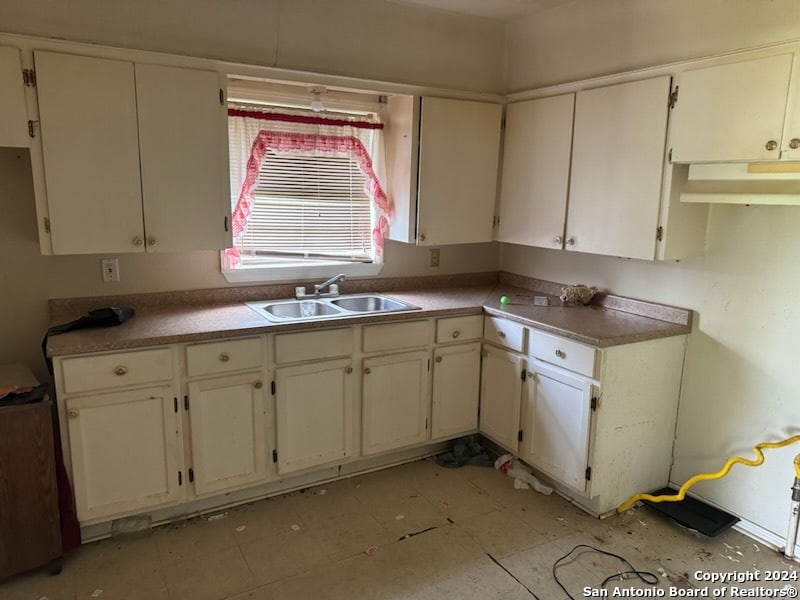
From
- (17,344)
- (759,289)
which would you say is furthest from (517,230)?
Result: (17,344)

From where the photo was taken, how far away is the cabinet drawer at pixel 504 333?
291 cm

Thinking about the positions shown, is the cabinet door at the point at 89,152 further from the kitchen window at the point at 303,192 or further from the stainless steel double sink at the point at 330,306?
the stainless steel double sink at the point at 330,306

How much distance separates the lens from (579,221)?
2918 millimetres

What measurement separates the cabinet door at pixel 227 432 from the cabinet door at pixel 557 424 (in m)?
1.36

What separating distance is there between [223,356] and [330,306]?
0.73 m

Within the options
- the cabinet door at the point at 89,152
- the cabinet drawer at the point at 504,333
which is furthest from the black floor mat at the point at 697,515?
the cabinet door at the point at 89,152

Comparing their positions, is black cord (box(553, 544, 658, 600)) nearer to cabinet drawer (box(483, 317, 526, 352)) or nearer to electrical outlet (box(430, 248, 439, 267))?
cabinet drawer (box(483, 317, 526, 352))

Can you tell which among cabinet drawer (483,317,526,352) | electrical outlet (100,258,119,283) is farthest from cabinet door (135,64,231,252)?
cabinet drawer (483,317,526,352)

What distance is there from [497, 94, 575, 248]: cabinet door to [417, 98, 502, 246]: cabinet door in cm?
10

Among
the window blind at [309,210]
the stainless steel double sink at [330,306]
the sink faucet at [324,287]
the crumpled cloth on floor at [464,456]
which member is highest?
the window blind at [309,210]

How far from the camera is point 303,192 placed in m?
3.22

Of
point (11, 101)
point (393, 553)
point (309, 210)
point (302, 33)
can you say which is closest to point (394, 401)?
point (393, 553)

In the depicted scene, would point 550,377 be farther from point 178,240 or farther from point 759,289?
point 178,240

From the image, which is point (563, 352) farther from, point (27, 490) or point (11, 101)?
point (11, 101)
